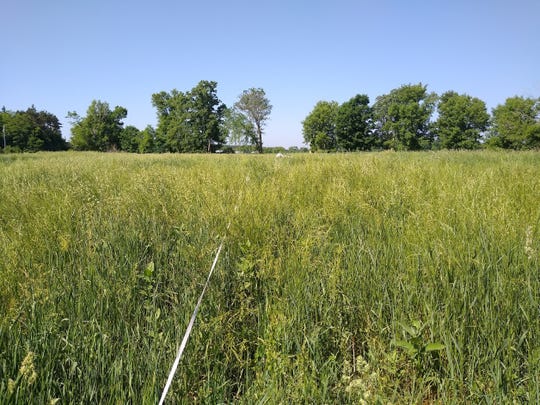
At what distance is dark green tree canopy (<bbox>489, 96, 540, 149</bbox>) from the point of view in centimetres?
4852

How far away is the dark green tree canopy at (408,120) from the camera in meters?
59.7

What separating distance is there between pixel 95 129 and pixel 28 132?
15241mm

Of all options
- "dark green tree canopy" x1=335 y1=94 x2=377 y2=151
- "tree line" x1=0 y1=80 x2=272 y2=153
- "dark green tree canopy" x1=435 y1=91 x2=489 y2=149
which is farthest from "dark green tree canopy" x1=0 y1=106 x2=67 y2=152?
"dark green tree canopy" x1=435 y1=91 x2=489 y2=149

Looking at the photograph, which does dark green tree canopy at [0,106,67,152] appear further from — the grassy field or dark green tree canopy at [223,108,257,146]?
the grassy field

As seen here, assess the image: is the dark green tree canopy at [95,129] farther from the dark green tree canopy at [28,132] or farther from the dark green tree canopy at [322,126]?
the dark green tree canopy at [322,126]

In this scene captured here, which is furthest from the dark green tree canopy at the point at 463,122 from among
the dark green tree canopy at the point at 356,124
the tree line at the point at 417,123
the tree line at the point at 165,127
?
the tree line at the point at 165,127

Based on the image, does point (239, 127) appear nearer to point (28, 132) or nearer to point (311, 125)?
point (311, 125)

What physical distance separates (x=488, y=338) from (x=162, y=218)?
104 inches

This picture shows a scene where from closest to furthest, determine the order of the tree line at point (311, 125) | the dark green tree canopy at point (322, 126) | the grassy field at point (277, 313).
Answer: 1. the grassy field at point (277, 313)
2. the tree line at point (311, 125)
3. the dark green tree canopy at point (322, 126)

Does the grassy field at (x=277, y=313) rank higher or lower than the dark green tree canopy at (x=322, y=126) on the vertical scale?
lower

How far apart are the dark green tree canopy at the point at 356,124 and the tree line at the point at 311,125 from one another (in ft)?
0.68

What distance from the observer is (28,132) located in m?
60.4

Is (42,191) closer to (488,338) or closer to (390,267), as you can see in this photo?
(390,267)

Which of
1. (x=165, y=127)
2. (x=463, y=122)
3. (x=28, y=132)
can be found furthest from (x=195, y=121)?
(x=463, y=122)
